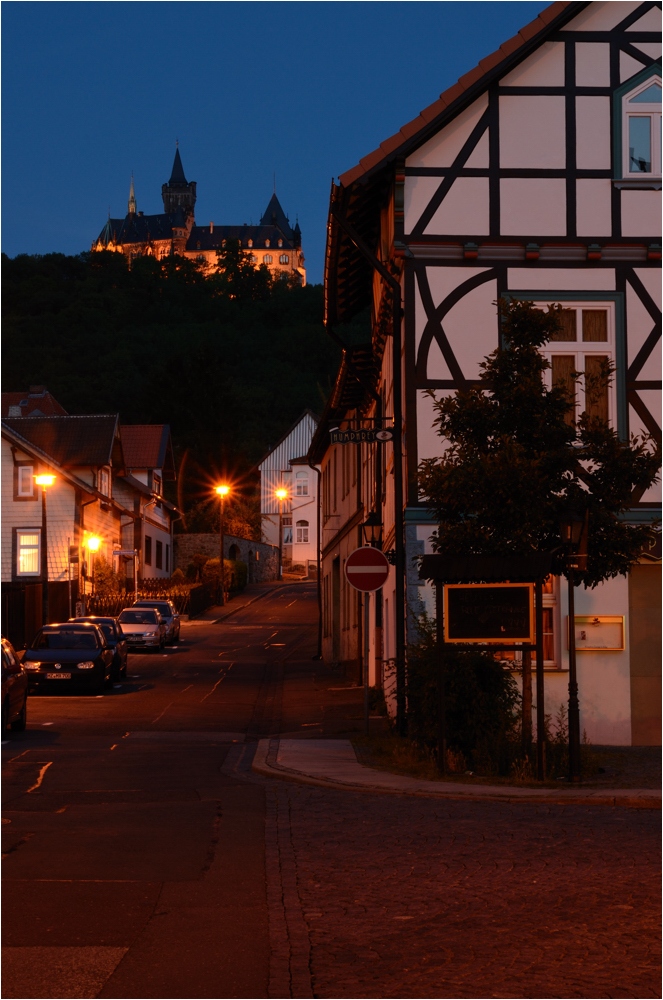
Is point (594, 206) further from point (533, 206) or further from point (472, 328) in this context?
point (472, 328)

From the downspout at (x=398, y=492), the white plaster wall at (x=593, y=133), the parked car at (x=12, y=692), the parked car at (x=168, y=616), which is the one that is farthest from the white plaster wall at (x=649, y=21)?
the parked car at (x=168, y=616)

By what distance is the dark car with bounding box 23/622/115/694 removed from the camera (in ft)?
95.2

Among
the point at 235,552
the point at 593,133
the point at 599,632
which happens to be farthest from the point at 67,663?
the point at 235,552

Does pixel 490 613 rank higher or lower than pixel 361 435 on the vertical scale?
lower

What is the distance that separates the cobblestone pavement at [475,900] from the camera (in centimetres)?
668

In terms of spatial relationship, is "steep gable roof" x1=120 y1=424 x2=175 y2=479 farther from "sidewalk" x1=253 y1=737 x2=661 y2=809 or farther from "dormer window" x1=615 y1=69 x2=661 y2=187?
"sidewalk" x1=253 y1=737 x2=661 y2=809

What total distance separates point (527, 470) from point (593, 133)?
8.48 m

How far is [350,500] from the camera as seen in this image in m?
35.1

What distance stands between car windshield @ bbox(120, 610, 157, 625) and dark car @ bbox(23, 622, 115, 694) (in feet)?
50.0

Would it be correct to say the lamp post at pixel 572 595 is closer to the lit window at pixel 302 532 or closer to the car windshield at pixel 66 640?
the car windshield at pixel 66 640

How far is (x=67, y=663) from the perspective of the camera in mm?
29031

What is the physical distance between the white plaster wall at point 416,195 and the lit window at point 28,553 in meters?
35.8

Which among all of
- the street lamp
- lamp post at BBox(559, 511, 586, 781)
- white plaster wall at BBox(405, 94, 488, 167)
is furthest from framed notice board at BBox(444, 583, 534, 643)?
white plaster wall at BBox(405, 94, 488, 167)

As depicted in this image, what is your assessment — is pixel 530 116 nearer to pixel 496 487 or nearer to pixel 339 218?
pixel 339 218
